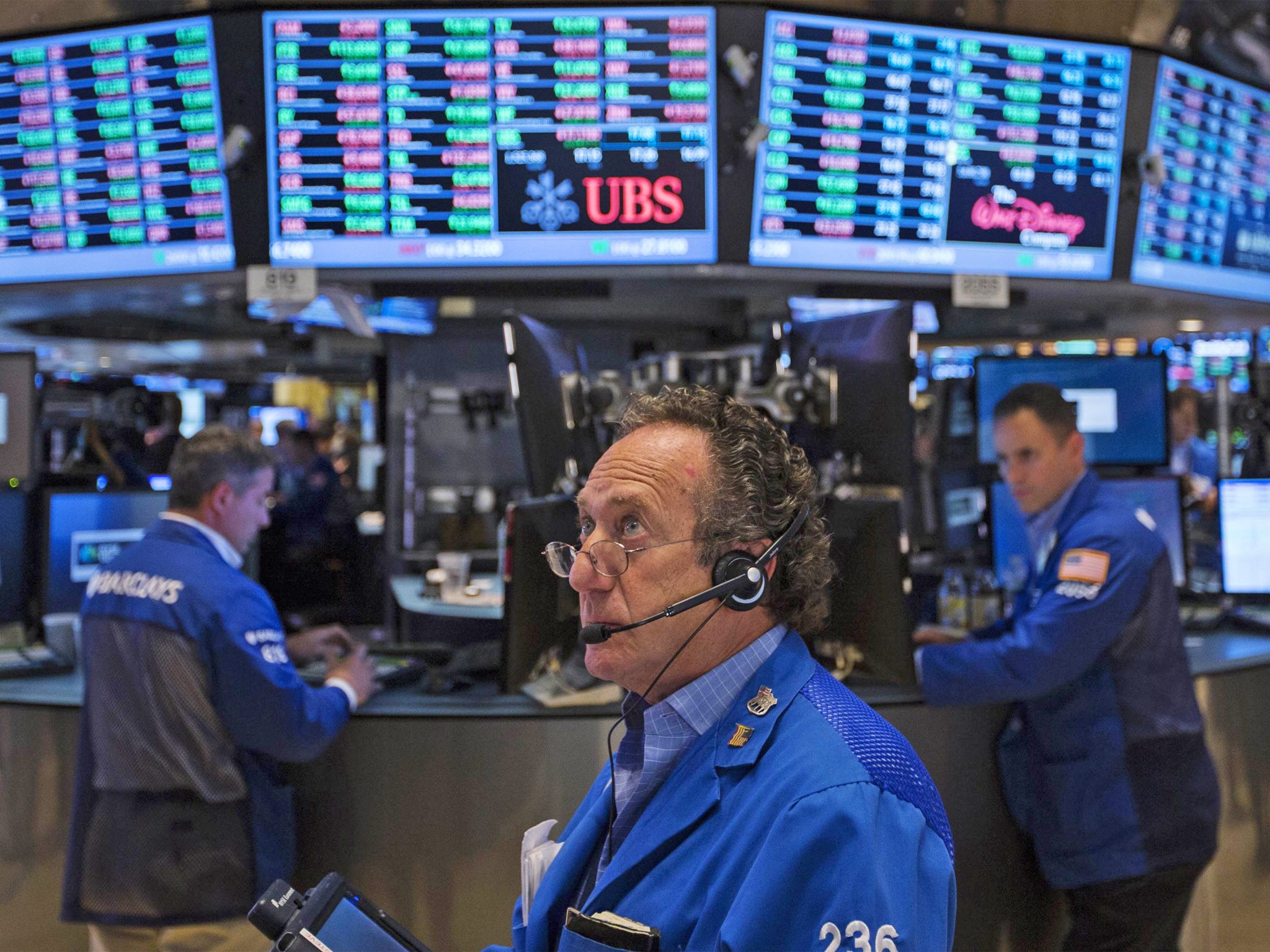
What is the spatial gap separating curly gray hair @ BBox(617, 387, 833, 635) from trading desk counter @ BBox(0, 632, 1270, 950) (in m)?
1.22

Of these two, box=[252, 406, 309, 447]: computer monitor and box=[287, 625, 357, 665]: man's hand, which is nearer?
box=[287, 625, 357, 665]: man's hand

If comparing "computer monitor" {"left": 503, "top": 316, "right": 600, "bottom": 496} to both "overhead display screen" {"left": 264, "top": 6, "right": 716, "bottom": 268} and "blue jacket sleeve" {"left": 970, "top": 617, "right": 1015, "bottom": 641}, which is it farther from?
"blue jacket sleeve" {"left": 970, "top": 617, "right": 1015, "bottom": 641}

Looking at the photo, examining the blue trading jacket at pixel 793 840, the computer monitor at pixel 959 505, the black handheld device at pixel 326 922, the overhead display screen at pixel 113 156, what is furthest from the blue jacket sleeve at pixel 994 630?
the overhead display screen at pixel 113 156

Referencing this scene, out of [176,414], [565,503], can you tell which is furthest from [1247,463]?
[176,414]

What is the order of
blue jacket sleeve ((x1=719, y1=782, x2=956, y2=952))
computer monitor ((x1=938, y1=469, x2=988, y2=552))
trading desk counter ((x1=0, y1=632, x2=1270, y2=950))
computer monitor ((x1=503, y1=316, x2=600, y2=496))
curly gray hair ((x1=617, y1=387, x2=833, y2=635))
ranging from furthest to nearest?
computer monitor ((x1=938, y1=469, x2=988, y2=552)) < trading desk counter ((x1=0, y1=632, x2=1270, y2=950)) < computer monitor ((x1=503, y1=316, x2=600, y2=496)) < curly gray hair ((x1=617, y1=387, x2=833, y2=635)) < blue jacket sleeve ((x1=719, y1=782, x2=956, y2=952))

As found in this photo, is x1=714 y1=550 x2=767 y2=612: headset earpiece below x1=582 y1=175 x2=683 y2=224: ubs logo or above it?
below

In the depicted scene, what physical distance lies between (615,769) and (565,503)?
1104 mm

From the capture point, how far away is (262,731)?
231cm

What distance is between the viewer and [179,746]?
2303 millimetres

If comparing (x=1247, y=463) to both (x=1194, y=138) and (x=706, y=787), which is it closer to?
(x=1194, y=138)

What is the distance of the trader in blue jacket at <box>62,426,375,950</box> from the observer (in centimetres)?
230

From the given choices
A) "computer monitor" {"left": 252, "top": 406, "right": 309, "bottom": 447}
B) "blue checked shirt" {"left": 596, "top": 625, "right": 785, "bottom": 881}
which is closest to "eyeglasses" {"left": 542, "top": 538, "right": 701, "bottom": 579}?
"blue checked shirt" {"left": 596, "top": 625, "right": 785, "bottom": 881}

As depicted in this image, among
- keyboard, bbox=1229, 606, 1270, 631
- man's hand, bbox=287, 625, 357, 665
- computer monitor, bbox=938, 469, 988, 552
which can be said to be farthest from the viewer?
computer monitor, bbox=938, 469, 988, 552

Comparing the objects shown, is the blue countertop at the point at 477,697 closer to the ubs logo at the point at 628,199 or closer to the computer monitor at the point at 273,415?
the ubs logo at the point at 628,199
